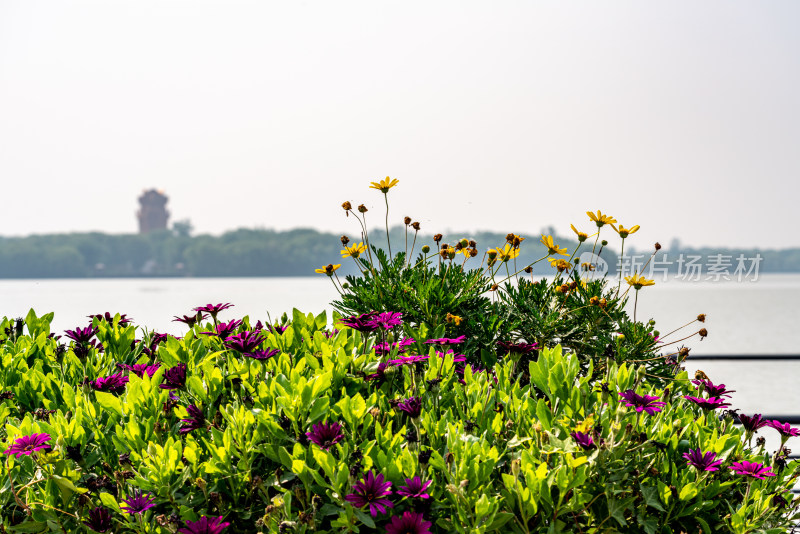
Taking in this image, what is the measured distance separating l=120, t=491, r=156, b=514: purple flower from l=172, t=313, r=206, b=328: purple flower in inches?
47.1

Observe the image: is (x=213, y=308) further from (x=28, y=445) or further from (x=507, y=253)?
(x=507, y=253)

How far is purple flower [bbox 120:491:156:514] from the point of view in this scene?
5.53 feet

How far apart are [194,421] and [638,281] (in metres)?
2.19

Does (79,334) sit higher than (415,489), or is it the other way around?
(79,334)

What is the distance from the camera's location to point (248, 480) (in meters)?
1.77

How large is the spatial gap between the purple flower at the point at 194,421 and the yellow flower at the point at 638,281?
2123mm

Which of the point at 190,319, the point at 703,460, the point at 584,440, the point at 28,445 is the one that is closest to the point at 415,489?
the point at 584,440

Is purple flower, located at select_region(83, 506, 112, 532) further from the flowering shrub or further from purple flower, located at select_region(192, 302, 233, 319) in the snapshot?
purple flower, located at select_region(192, 302, 233, 319)

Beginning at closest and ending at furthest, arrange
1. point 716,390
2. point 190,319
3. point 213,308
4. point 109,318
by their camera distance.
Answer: point 716,390
point 213,308
point 190,319
point 109,318

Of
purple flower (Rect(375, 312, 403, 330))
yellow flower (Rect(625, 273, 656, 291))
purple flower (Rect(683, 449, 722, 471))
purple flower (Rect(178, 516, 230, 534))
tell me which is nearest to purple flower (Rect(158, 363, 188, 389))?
purple flower (Rect(178, 516, 230, 534))

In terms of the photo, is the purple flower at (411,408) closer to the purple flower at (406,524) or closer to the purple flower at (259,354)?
the purple flower at (406,524)

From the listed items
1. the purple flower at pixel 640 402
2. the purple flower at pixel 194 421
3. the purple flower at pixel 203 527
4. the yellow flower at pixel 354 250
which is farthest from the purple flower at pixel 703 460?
the yellow flower at pixel 354 250

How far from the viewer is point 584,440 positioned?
66.1 inches

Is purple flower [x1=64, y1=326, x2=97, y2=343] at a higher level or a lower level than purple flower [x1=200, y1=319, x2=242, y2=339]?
lower
